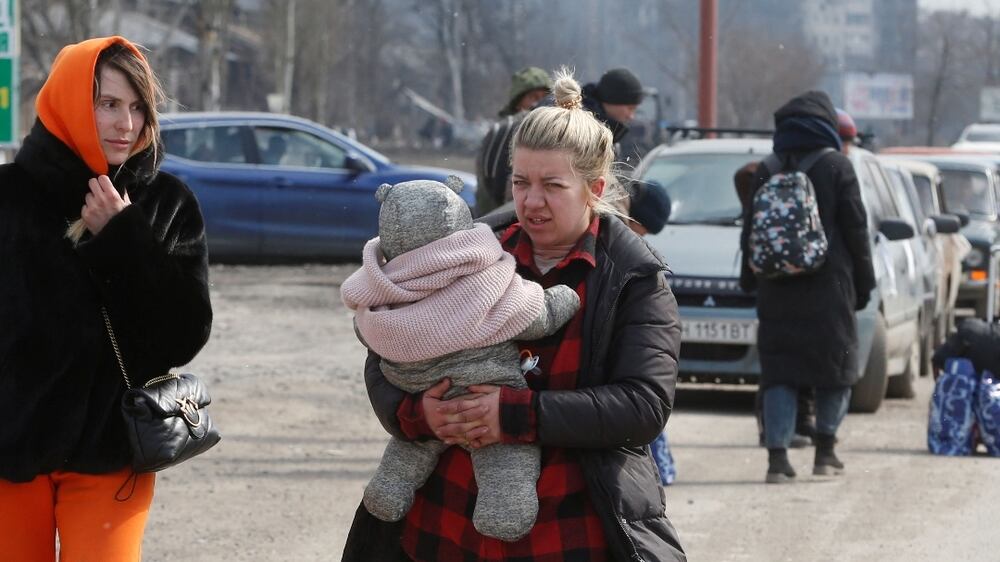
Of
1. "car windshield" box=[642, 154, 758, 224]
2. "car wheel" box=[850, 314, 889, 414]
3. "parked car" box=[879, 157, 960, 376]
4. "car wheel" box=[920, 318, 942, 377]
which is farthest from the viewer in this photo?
"car wheel" box=[920, 318, 942, 377]

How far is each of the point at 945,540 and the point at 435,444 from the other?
13.3ft

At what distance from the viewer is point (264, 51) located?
246 feet

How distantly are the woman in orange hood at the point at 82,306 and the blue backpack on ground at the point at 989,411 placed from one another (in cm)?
600

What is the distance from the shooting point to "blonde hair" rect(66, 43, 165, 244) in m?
3.84

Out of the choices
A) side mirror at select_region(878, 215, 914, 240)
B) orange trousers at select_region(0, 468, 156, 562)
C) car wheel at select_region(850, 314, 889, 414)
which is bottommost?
car wheel at select_region(850, 314, 889, 414)

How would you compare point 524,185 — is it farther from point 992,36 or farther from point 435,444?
point 992,36

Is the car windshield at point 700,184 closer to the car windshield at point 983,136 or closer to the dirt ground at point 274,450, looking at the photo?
the dirt ground at point 274,450

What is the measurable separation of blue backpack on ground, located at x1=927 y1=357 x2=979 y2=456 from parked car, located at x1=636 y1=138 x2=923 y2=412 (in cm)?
50

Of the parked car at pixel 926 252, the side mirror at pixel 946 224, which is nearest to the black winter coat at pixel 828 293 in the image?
the parked car at pixel 926 252

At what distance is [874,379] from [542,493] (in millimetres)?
7637

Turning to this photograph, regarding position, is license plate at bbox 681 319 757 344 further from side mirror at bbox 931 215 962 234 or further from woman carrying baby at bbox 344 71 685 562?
woman carrying baby at bbox 344 71 685 562

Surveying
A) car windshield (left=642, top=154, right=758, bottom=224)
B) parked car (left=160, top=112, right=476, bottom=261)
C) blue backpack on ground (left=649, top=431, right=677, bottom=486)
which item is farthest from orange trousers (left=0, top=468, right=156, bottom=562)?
parked car (left=160, top=112, right=476, bottom=261)

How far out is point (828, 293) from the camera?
7848 millimetres

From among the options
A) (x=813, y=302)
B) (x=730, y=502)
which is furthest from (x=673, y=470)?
(x=813, y=302)
